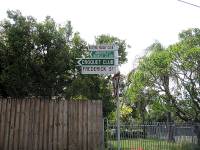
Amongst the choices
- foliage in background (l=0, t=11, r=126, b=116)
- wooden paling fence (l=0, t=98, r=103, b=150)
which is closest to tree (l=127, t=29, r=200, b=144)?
foliage in background (l=0, t=11, r=126, b=116)

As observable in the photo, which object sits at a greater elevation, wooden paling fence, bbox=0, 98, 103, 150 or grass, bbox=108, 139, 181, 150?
wooden paling fence, bbox=0, 98, 103, 150

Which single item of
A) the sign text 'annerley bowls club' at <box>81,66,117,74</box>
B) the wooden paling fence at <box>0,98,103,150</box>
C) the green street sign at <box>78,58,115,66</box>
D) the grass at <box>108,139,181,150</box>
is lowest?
the grass at <box>108,139,181,150</box>

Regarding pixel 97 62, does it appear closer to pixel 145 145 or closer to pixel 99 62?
pixel 99 62

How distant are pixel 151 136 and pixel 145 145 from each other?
525mm

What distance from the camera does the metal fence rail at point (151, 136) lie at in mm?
16719

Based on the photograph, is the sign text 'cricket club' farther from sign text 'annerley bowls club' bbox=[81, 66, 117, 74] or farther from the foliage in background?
the foliage in background

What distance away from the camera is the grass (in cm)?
1675

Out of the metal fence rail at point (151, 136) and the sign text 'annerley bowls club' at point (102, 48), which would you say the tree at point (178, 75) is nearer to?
the metal fence rail at point (151, 136)

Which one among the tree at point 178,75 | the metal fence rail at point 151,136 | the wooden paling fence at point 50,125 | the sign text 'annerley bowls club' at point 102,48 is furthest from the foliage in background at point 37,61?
the sign text 'annerley bowls club' at point 102,48

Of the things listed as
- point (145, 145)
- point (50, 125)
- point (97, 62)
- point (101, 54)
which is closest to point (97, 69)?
point (97, 62)

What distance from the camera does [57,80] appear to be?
26.3 meters

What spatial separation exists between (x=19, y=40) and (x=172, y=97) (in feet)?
35.3

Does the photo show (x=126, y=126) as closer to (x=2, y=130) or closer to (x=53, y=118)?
(x=53, y=118)

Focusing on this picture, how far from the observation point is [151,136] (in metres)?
17.6
